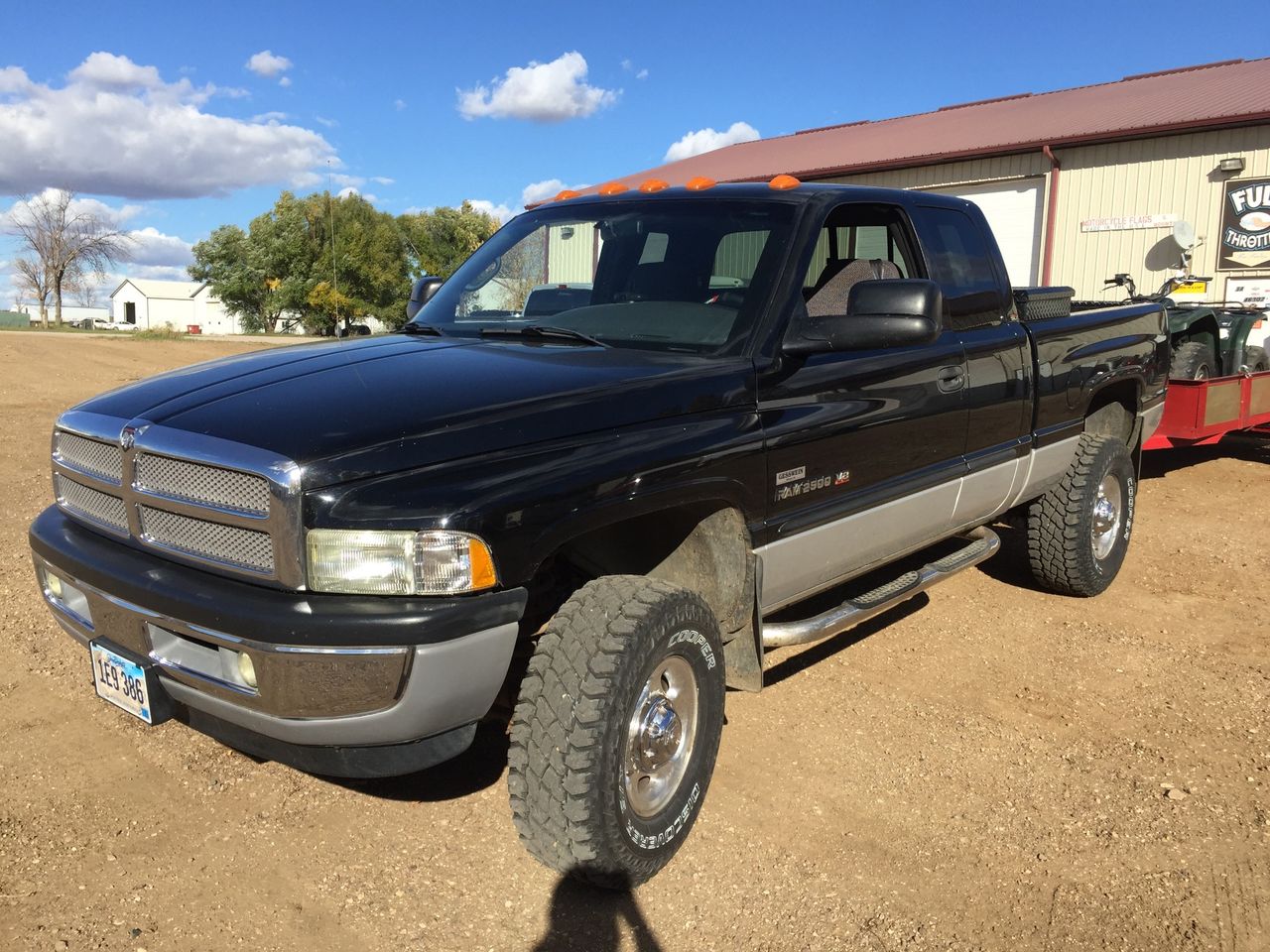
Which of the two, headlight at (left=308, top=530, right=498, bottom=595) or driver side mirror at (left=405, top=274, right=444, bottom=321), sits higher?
driver side mirror at (left=405, top=274, right=444, bottom=321)

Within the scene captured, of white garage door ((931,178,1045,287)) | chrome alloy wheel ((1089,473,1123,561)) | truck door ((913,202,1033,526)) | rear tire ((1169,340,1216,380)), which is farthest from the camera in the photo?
white garage door ((931,178,1045,287))

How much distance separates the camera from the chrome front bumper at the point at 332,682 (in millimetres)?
2408

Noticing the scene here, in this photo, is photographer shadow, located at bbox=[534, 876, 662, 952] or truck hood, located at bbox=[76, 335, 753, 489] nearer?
truck hood, located at bbox=[76, 335, 753, 489]

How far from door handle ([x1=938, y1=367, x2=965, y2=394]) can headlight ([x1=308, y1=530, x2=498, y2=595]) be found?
2399 mm

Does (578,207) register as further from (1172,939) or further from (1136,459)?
(1136,459)

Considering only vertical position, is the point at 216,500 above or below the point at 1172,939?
above

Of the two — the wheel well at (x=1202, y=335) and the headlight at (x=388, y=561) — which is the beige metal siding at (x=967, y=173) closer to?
the wheel well at (x=1202, y=335)

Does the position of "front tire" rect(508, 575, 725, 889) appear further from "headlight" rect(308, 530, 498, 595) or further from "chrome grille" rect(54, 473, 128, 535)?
"chrome grille" rect(54, 473, 128, 535)

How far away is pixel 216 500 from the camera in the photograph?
8.39 feet

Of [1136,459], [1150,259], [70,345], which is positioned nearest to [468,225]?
[70,345]

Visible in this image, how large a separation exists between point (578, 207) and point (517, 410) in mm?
1891

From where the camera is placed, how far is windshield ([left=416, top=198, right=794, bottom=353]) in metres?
3.49

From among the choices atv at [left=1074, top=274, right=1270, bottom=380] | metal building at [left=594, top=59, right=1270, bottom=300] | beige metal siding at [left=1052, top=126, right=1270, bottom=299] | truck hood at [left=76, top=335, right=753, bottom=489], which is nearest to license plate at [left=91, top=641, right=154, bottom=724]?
truck hood at [left=76, top=335, right=753, bottom=489]

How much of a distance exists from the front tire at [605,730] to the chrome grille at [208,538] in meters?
0.76
